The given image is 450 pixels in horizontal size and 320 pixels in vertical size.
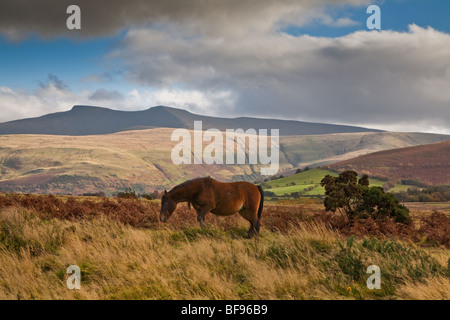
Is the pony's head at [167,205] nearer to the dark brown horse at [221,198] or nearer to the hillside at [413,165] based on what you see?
the dark brown horse at [221,198]

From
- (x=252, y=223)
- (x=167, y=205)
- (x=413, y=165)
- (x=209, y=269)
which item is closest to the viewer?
(x=209, y=269)

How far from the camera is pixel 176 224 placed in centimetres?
1564

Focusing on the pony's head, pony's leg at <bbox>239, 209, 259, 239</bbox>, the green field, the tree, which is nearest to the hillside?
the green field

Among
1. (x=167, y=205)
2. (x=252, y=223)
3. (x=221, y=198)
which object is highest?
(x=221, y=198)

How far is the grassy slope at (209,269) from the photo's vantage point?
8.04m

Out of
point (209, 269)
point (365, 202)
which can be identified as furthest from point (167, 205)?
point (365, 202)

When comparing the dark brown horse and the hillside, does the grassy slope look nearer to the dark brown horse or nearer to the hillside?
the dark brown horse

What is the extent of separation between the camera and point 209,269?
948 cm

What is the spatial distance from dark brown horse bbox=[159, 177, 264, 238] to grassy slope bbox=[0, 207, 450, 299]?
4.62ft

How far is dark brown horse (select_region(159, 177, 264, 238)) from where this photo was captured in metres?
14.0

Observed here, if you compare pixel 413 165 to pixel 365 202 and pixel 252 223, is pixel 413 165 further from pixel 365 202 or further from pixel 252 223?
pixel 252 223

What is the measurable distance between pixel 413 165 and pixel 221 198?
151009 mm
